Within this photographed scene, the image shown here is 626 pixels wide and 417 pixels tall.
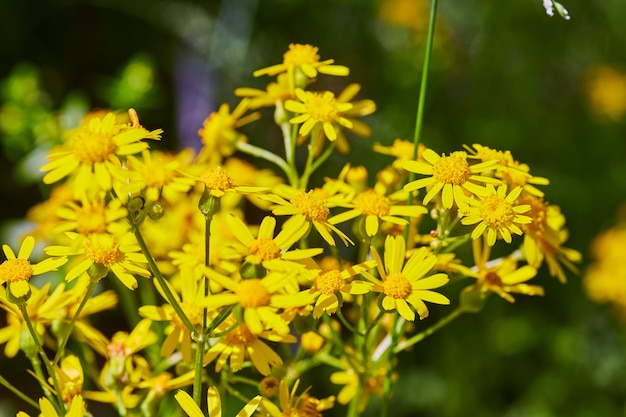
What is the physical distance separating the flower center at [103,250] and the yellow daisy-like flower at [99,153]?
58 mm

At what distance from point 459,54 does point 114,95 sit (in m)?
1.81

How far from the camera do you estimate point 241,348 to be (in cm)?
85

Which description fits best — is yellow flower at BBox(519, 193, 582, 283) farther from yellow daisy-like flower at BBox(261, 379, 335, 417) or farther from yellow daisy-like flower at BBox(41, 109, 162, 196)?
yellow daisy-like flower at BBox(41, 109, 162, 196)

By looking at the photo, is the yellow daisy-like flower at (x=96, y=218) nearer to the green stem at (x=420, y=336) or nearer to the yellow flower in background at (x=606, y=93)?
the green stem at (x=420, y=336)

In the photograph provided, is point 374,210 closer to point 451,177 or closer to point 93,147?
point 451,177

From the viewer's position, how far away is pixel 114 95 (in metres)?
1.72

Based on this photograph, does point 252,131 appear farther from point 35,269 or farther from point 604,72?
point 35,269

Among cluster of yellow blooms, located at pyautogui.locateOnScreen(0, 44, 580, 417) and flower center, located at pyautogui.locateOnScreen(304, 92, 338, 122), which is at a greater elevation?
flower center, located at pyautogui.locateOnScreen(304, 92, 338, 122)

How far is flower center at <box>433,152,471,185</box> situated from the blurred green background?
4.85 feet

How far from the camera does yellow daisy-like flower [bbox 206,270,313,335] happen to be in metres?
0.75

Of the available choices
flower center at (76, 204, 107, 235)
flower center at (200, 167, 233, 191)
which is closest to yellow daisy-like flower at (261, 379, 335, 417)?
flower center at (200, 167, 233, 191)

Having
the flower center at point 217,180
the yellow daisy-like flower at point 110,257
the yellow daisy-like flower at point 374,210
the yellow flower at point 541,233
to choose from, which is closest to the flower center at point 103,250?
the yellow daisy-like flower at point 110,257

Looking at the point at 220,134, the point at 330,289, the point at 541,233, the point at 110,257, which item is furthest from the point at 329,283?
the point at 220,134

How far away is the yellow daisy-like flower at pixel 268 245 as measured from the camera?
791 millimetres
